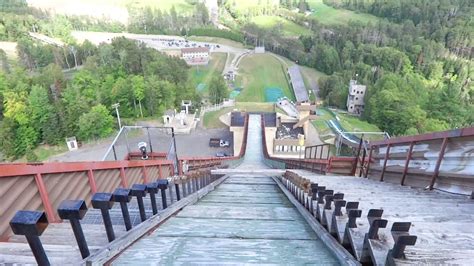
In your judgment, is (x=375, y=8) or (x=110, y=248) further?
(x=375, y=8)

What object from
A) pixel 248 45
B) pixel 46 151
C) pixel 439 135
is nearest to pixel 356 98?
pixel 248 45

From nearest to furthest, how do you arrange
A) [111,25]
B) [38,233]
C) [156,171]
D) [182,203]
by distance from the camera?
[38,233]
[182,203]
[156,171]
[111,25]

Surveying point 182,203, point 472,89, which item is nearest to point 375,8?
point 472,89

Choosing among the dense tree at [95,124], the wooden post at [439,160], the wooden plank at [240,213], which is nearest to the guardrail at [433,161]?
the wooden post at [439,160]

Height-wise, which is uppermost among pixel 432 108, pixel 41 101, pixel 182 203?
pixel 182 203

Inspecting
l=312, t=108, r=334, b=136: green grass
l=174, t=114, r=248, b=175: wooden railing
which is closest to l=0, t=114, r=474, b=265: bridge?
l=174, t=114, r=248, b=175: wooden railing

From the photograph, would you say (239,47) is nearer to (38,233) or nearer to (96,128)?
(96,128)

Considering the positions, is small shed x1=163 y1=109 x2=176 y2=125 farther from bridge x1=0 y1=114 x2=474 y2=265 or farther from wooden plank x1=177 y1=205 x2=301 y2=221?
wooden plank x1=177 y1=205 x2=301 y2=221
